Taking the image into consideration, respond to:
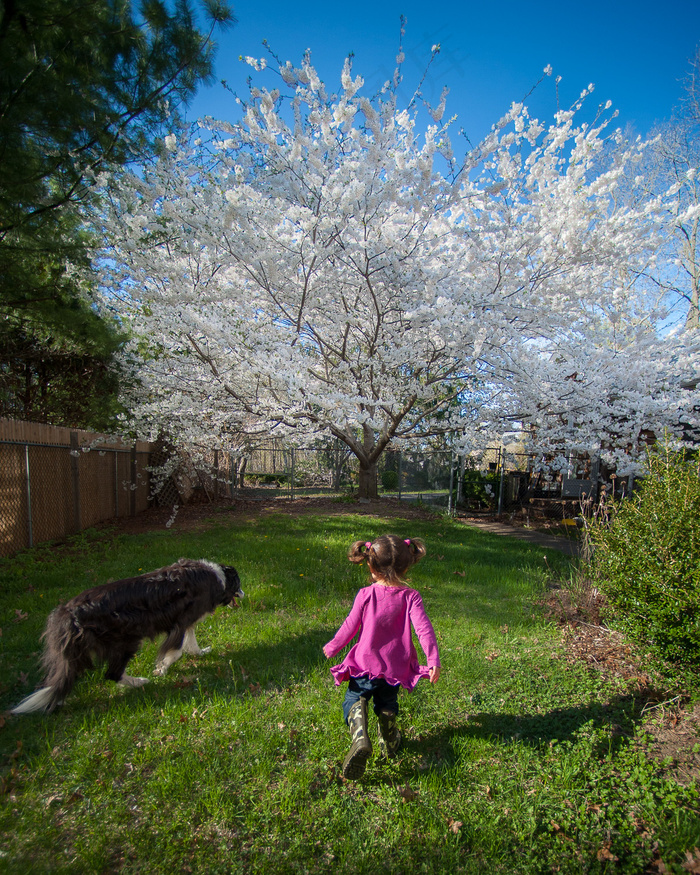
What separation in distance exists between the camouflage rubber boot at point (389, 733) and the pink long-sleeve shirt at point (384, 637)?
0.21 metres

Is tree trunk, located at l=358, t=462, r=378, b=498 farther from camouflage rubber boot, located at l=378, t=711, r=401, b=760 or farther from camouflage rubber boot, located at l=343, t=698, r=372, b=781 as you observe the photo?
camouflage rubber boot, located at l=343, t=698, r=372, b=781

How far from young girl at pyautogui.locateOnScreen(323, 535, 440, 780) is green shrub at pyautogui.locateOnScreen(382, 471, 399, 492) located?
54.8 feet

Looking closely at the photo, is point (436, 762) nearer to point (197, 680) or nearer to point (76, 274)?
point (197, 680)

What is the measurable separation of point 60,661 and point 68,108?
520 centimetres

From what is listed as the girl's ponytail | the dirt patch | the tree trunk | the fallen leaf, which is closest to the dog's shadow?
the fallen leaf

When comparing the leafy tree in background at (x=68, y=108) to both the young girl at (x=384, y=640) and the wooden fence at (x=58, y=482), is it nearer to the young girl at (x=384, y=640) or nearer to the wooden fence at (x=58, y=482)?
the wooden fence at (x=58, y=482)

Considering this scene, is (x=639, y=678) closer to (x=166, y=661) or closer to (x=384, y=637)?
(x=384, y=637)

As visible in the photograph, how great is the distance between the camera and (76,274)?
6.98m

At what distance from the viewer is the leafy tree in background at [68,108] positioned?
454cm

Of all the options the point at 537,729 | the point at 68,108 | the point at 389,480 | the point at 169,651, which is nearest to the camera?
the point at 537,729

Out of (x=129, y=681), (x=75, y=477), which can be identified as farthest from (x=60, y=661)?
(x=75, y=477)

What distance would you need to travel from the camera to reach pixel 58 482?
845 cm

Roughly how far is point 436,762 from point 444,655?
1.32m

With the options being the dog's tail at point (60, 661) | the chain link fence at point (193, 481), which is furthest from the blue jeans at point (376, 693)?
the chain link fence at point (193, 481)
